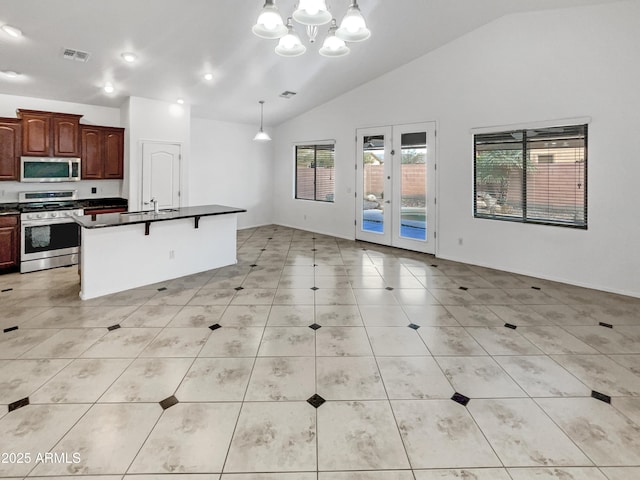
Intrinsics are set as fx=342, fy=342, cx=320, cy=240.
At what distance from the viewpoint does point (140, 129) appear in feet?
20.6

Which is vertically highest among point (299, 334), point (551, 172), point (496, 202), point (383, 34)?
point (383, 34)

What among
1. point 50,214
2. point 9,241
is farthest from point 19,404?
point 50,214

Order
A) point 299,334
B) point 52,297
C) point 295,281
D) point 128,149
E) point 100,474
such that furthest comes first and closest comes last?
point 128,149
point 295,281
point 52,297
point 299,334
point 100,474

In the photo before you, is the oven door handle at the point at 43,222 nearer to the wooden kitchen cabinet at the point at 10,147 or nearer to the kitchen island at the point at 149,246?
the wooden kitchen cabinet at the point at 10,147

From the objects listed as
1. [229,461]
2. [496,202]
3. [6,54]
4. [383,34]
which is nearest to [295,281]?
[229,461]

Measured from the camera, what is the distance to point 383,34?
198 inches

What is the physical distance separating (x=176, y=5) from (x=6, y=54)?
2405mm

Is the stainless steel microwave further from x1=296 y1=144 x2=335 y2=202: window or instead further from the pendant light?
x1=296 y1=144 x2=335 y2=202: window

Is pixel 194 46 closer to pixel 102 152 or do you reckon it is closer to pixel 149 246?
pixel 149 246

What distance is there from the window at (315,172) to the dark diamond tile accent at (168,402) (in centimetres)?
660

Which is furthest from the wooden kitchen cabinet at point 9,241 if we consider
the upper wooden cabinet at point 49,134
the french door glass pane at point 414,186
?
the french door glass pane at point 414,186

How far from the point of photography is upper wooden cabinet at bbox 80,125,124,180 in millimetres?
5973

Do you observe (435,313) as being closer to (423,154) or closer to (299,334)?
(299,334)

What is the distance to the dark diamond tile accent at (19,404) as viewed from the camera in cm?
216
